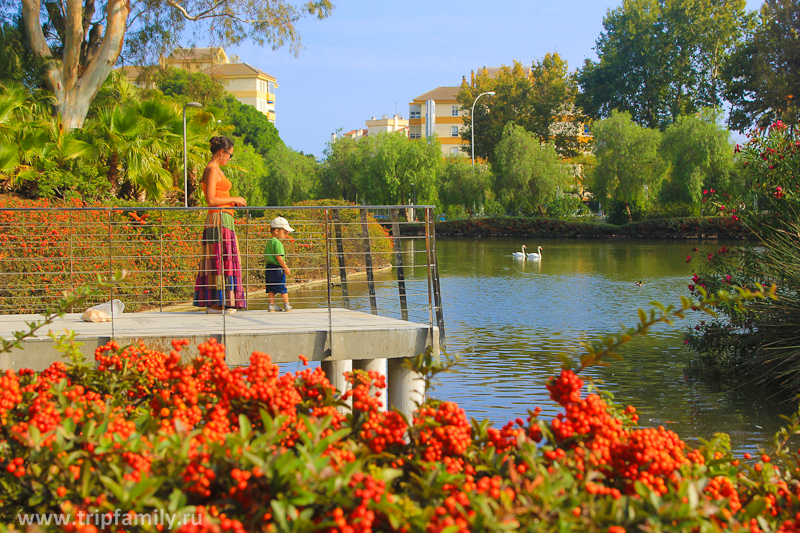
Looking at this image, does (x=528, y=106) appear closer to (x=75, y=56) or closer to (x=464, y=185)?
(x=464, y=185)

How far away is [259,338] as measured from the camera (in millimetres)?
5598

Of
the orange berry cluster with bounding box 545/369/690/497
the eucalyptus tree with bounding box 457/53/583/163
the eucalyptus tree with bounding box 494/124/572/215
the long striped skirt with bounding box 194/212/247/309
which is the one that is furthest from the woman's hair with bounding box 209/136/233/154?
the eucalyptus tree with bounding box 457/53/583/163

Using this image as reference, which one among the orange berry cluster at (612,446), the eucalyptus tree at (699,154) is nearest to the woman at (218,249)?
the orange berry cluster at (612,446)

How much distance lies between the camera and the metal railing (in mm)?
6688

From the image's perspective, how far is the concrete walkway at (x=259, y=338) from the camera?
5.32 metres

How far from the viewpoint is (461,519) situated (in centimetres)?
167

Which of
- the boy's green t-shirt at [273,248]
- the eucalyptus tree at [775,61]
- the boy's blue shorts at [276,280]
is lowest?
the boy's blue shorts at [276,280]

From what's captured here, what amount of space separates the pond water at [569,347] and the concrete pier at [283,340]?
0.79 m

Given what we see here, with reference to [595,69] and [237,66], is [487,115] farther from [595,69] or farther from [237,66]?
[237,66]

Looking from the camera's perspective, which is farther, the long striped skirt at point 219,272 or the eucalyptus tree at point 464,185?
the eucalyptus tree at point 464,185

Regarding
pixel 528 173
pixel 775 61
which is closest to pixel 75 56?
pixel 528 173

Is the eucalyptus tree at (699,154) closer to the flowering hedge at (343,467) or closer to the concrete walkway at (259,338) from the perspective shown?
the concrete walkway at (259,338)

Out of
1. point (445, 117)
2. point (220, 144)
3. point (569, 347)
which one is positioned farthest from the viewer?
point (445, 117)

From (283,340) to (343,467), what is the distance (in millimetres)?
3836
